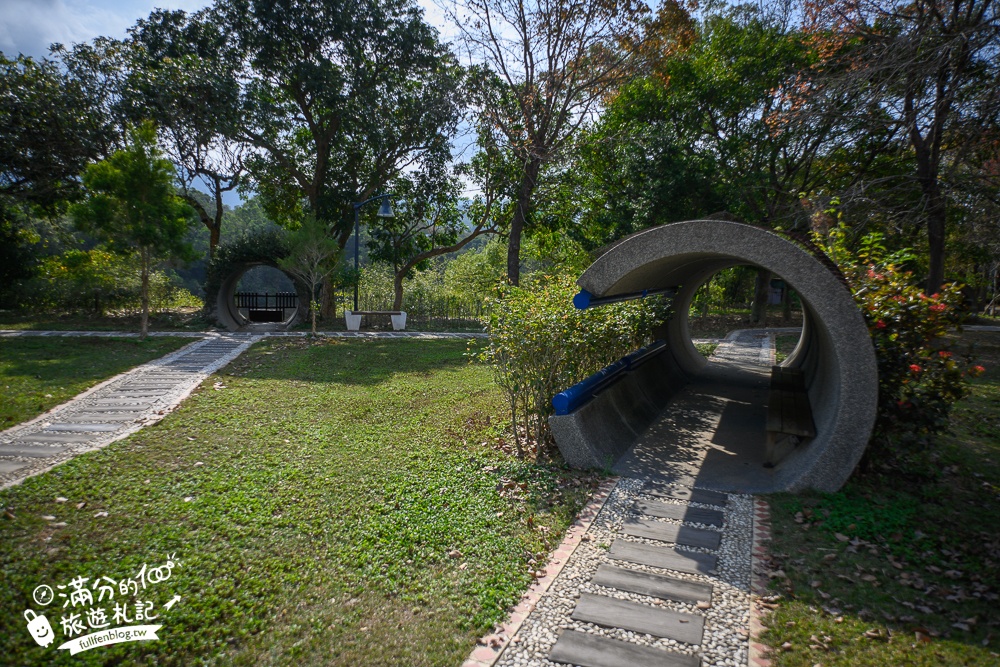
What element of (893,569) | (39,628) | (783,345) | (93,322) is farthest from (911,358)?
(93,322)

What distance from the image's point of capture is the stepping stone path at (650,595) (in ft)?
10.6

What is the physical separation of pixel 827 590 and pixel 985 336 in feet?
61.7

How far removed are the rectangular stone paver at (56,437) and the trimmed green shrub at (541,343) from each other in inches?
203

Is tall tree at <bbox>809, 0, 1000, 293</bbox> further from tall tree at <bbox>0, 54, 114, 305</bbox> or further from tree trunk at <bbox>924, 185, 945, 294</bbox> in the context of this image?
tall tree at <bbox>0, 54, 114, 305</bbox>

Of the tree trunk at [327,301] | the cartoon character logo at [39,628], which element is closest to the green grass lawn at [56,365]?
the cartoon character logo at [39,628]

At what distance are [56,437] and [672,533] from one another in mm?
7459

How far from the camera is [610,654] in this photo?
3.21 meters

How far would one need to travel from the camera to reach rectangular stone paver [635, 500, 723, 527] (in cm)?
493

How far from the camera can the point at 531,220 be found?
2177 centimetres

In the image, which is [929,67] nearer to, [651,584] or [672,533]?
[672,533]

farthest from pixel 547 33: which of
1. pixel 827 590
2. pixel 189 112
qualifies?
pixel 827 590

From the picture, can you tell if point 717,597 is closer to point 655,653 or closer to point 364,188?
point 655,653

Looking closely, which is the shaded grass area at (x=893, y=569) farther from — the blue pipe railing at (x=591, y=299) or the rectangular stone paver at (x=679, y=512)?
the blue pipe railing at (x=591, y=299)

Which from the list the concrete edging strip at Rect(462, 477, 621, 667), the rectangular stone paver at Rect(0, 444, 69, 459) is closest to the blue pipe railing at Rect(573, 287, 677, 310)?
the concrete edging strip at Rect(462, 477, 621, 667)
